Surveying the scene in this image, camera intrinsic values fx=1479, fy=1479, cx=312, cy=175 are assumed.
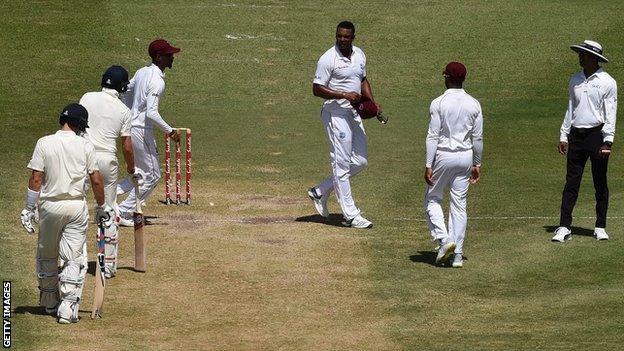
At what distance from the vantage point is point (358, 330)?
49.2 feet

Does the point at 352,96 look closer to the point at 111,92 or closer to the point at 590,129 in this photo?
the point at 590,129

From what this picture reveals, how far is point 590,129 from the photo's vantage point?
1856 centimetres

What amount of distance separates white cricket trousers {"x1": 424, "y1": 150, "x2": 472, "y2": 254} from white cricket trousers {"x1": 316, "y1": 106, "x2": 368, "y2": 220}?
1975 mm

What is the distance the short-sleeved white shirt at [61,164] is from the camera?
14.7 m

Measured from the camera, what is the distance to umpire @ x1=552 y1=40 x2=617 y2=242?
60.6 feet

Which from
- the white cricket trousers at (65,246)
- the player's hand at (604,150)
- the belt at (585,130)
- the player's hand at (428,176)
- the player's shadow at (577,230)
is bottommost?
the player's shadow at (577,230)

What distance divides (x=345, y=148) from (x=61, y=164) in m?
5.54

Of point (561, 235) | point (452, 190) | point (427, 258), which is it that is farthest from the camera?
point (561, 235)

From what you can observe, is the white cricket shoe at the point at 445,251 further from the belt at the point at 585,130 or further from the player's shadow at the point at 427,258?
the belt at the point at 585,130

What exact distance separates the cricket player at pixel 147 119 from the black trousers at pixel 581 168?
511cm

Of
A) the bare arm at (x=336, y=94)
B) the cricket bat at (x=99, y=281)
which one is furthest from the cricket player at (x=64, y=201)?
the bare arm at (x=336, y=94)

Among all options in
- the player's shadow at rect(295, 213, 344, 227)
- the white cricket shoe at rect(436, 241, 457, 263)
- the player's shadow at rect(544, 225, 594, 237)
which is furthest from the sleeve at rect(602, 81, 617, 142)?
the player's shadow at rect(295, 213, 344, 227)

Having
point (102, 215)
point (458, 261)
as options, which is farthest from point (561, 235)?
point (102, 215)

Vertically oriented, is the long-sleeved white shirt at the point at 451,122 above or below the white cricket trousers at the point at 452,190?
above
